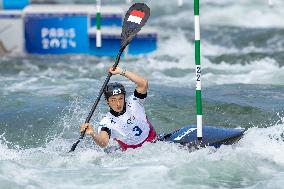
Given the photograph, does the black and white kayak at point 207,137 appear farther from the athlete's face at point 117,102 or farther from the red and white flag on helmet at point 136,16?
the red and white flag on helmet at point 136,16

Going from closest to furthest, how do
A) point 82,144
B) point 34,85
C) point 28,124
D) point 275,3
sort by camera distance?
1. point 82,144
2. point 28,124
3. point 34,85
4. point 275,3

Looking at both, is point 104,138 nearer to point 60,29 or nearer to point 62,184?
point 62,184

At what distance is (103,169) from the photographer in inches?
287

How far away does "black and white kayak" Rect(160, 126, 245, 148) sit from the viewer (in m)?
7.53

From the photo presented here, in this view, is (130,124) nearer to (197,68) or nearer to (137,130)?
(137,130)

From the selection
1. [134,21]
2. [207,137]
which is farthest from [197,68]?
[134,21]

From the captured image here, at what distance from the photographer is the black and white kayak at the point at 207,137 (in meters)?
7.53

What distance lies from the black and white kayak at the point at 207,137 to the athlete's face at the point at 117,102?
583 millimetres

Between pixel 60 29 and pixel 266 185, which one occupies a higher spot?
pixel 60 29

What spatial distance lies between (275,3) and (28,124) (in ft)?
36.6

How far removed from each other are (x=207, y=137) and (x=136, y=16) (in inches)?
57.1

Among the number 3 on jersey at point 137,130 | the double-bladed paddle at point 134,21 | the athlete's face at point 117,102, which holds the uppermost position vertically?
the double-bladed paddle at point 134,21

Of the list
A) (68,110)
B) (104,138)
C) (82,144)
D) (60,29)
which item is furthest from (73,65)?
(104,138)

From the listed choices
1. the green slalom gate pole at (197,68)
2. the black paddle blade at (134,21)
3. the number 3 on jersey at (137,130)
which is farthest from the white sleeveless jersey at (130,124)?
the black paddle blade at (134,21)
